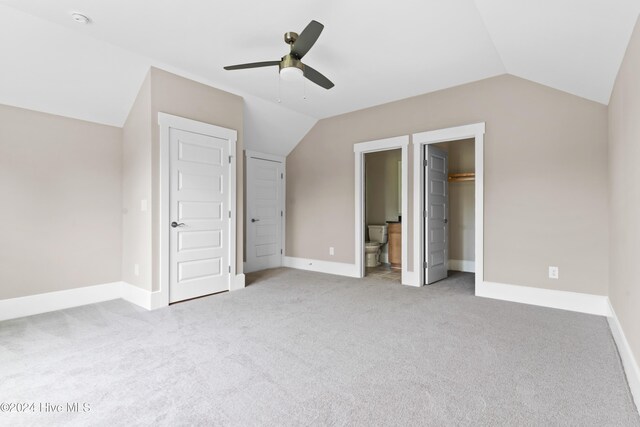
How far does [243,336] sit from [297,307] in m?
0.95

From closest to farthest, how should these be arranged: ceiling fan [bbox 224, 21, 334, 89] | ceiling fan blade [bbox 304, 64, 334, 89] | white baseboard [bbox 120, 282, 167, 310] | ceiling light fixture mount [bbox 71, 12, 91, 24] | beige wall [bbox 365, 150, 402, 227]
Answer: ceiling fan [bbox 224, 21, 334, 89]
ceiling light fixture mount [bbox 71, 12, 91, 24]
ceiling fan blade [bbox 304, 64, 334, 89]
white baseboard [bbox 120, 282, 167, 310]
beige wall [bbox 365, 150, 402, 227]

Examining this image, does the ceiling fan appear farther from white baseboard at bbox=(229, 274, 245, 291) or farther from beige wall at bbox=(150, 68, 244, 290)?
white baseboard at bbox=(229, 274, 245, 291)

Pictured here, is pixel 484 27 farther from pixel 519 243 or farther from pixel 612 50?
pixel 519 243

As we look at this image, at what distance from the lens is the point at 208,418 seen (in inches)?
68.3

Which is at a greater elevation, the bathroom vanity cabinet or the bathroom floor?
the bathroom vanity cabinet

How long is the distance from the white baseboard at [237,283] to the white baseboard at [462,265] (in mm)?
3717

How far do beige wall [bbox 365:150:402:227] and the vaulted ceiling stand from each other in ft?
9.48

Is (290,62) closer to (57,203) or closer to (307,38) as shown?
(307,38)

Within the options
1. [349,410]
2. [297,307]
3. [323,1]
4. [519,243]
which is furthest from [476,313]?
[323,1]

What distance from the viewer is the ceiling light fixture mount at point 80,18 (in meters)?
2.77

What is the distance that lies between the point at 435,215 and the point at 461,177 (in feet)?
4.38

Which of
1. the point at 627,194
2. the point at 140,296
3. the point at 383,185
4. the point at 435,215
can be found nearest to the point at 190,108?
the point at 140,296

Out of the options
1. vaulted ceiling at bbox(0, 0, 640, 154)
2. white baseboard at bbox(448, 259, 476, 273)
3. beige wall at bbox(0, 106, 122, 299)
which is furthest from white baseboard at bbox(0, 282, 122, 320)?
white baseboard at bbox(448, 259, 476, 273)

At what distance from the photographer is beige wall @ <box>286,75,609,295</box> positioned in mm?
3461
